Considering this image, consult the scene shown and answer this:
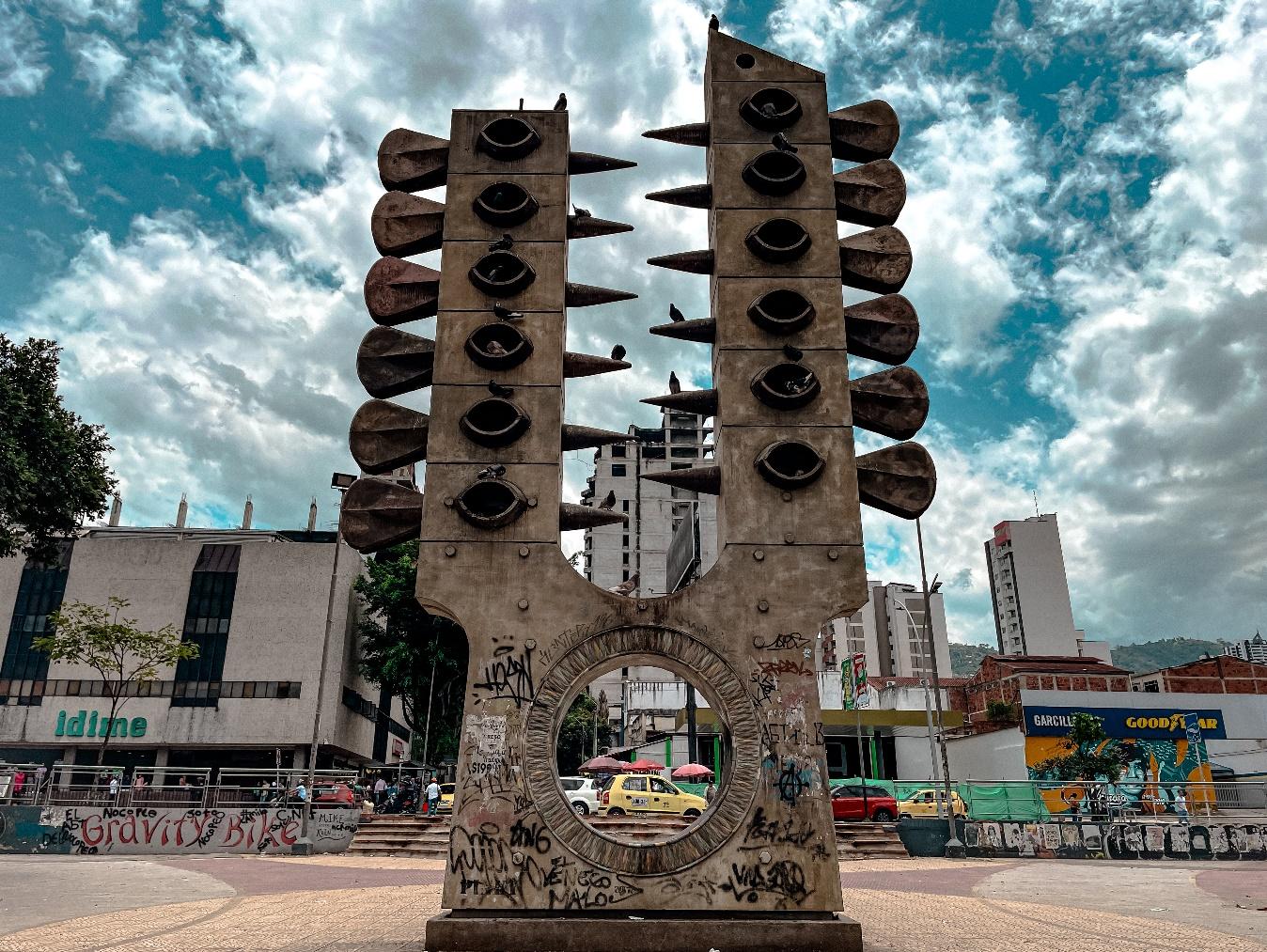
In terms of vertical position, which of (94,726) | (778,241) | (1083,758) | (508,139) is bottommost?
(1083,758)

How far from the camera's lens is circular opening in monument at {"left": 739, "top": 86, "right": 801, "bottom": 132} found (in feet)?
47.0

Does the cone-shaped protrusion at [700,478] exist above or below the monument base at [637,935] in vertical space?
above

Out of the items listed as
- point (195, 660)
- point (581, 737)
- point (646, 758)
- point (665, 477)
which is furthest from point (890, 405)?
point (581, 737)

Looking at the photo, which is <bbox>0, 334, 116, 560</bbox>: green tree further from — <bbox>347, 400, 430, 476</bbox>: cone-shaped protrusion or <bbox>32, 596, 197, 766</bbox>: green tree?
<bbox>347, 400, 430, 476</bbox>: cone-shaped protrusion

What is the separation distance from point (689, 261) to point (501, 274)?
279 cm

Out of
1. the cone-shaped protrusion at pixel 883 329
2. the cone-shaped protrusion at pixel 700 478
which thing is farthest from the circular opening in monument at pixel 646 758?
the cone-shaped protrusion at pixel 883 329

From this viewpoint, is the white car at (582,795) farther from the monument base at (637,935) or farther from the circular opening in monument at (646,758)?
the monument base at (637,935)

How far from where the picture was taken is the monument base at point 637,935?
1031 centimetres

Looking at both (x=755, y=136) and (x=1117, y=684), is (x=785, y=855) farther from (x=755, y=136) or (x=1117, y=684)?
(x=1117, y=684)

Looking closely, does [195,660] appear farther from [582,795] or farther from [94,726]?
[582,795]

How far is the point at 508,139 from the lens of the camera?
14453mm

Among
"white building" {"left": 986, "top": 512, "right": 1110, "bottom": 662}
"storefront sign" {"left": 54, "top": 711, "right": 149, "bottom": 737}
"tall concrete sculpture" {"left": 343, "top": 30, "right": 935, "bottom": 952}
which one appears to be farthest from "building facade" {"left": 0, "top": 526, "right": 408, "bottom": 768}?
"white building" {"left": 986, "top": 512, "right": 1110, "bottom": 662}

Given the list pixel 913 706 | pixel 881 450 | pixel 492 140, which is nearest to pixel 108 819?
pixel 492 140

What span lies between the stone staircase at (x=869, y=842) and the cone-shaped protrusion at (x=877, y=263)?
59.0 feet
